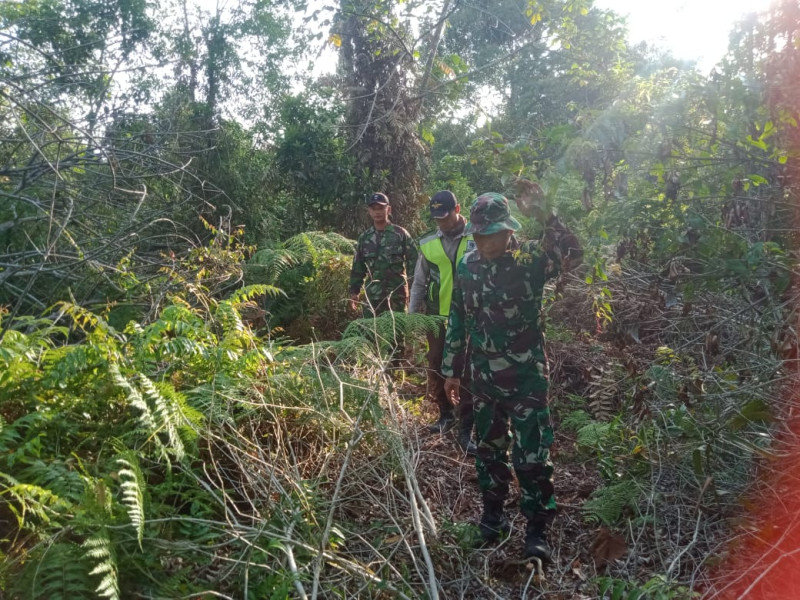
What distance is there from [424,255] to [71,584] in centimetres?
339

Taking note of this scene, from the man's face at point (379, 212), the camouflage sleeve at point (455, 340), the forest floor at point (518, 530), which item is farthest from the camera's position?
the man's face at point (379, 212)

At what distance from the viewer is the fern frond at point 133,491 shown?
8.15 ft

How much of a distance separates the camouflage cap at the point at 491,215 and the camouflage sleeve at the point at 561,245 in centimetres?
22

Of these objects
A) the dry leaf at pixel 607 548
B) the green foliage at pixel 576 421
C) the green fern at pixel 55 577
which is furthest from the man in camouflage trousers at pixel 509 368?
the green fern at pixel 55 577

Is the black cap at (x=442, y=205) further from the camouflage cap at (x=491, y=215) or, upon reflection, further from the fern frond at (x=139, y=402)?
the fern frond at (x=139, y=402)

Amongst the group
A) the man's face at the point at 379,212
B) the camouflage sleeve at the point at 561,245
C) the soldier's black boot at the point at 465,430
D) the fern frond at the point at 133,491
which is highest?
the man's face at the point at 379,212

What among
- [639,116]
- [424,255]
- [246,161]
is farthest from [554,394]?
[246,161]

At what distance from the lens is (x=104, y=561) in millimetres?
2457

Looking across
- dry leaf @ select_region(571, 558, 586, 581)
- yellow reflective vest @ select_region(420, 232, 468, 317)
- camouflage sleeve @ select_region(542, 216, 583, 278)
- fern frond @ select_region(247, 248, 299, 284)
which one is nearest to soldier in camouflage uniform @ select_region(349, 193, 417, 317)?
yellow reflective vest @ select_region(420, 232, 468, 317)

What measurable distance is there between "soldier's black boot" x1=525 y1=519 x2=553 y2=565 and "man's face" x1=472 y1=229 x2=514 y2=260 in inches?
58.8

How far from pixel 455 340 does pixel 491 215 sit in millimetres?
952

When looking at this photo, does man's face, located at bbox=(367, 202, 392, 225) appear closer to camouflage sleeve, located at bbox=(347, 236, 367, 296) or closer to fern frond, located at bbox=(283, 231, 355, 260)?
camouflage sleeve, located at bbox=(347, 236, 367, 296)

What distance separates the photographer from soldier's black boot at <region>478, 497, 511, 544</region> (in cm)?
341

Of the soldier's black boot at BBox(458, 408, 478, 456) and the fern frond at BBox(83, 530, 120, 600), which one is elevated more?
the fern frond at BBox(83, 530, 120, 600)
